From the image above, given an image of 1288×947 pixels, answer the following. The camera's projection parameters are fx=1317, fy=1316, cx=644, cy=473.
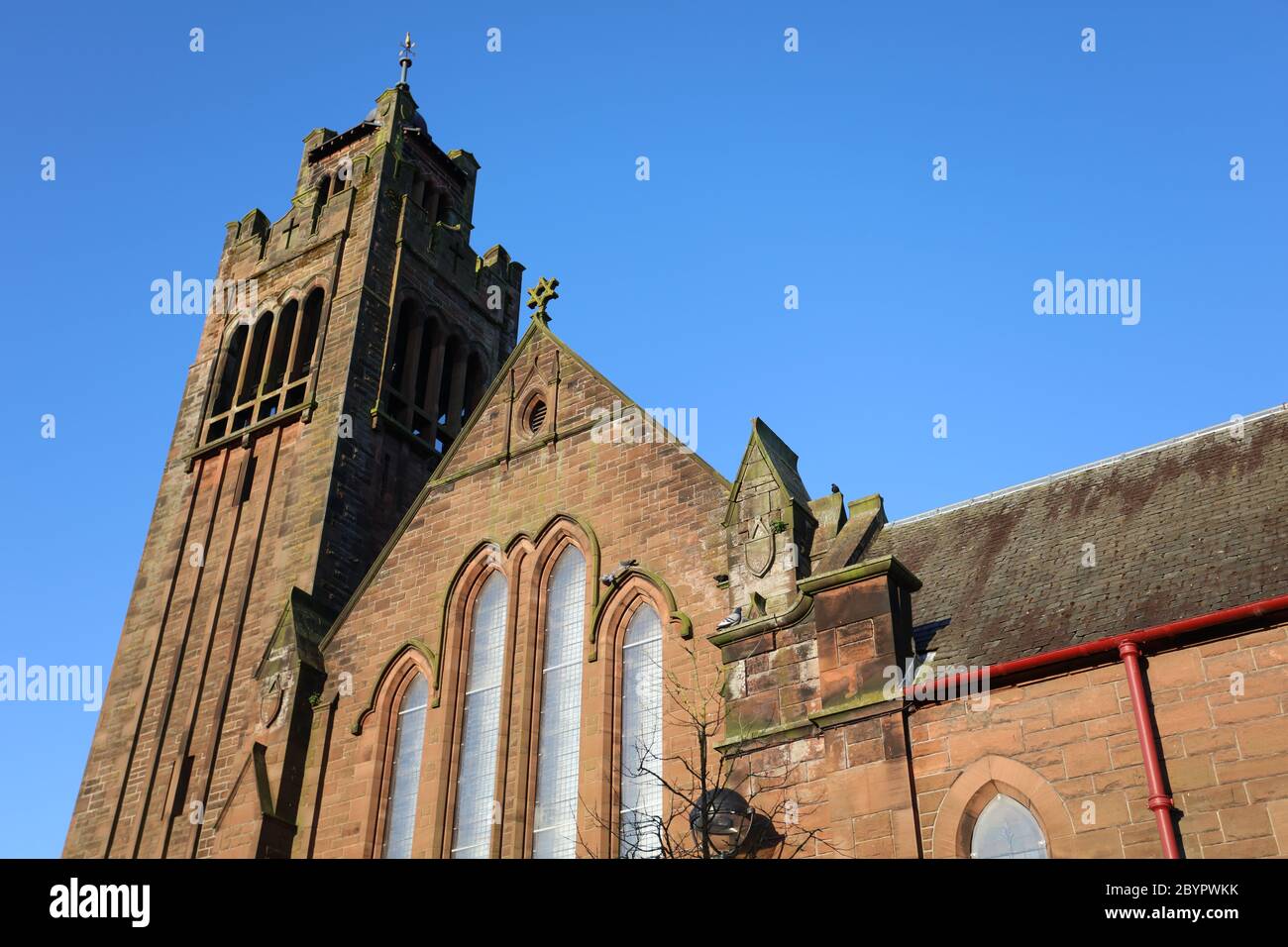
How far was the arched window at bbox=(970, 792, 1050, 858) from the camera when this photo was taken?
499 inches

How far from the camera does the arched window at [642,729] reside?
16.0m

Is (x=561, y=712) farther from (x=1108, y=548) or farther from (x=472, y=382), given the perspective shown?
(x=472, y=382)

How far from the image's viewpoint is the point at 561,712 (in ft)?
58.7

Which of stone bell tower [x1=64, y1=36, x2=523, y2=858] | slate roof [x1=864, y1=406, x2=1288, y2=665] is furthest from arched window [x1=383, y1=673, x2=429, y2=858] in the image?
slate roof [x1=864, y1=406, x2=1288, y2=665]

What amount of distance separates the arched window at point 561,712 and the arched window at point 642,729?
0.76 meters

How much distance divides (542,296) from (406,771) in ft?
27.3

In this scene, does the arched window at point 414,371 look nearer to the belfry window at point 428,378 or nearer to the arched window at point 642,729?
the belfry window at point 428,378

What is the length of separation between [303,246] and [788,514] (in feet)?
62.0

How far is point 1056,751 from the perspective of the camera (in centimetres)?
1284

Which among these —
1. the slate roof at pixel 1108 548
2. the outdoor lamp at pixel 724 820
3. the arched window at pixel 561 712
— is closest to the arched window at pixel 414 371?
the arched window at pixel 561 712

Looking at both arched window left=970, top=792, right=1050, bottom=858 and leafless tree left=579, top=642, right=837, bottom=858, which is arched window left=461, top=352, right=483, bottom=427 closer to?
leafless tree left=579, top=642, right=837, bottom=858
